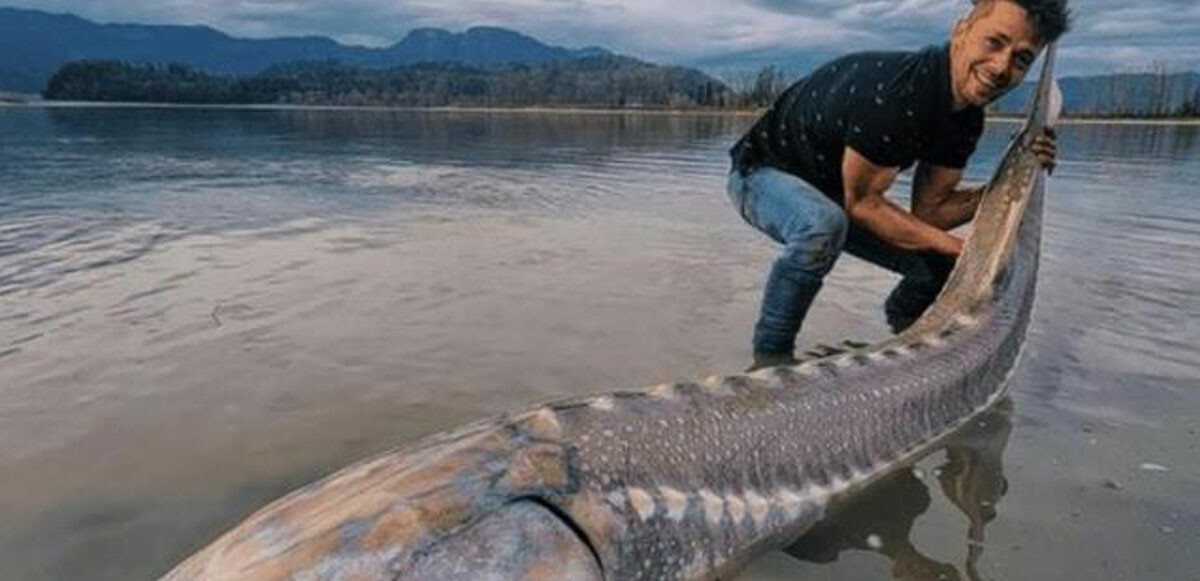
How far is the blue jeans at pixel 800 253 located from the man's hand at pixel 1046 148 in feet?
2.38

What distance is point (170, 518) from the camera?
11.2 feet

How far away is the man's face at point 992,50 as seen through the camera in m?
4.38

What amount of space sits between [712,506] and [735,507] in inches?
4.7

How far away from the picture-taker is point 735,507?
2.92 m

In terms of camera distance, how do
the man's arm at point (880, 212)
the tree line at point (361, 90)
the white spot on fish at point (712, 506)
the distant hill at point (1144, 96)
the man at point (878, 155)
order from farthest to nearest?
the tree line at point (361, 90) < the distant hill at point (1144, 96) < the man's arm at point (880, 212) < the man at point (878, 155) < the white spot on fish at point (712, 506)

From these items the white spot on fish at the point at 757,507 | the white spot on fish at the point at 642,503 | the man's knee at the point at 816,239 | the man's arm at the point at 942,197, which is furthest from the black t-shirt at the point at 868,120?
the white spot on fish at the point at 642,503

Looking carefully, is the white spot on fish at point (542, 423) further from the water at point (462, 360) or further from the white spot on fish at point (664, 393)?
the water at point (462, 360)

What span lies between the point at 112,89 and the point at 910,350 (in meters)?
171

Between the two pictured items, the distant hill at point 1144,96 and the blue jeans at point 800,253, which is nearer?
the blue jeans at point 800,253

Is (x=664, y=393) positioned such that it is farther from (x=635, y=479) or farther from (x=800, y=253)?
(x=800, y=253)

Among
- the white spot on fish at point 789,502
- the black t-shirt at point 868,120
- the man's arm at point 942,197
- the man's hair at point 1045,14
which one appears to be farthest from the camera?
the man's arm at point 942,197

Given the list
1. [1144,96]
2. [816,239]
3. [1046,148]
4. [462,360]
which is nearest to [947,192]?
[1046,148]

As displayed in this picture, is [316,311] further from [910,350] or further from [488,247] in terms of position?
[910,350]

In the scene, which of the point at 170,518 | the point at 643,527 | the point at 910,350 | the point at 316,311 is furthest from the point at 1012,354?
the point at 316,311
